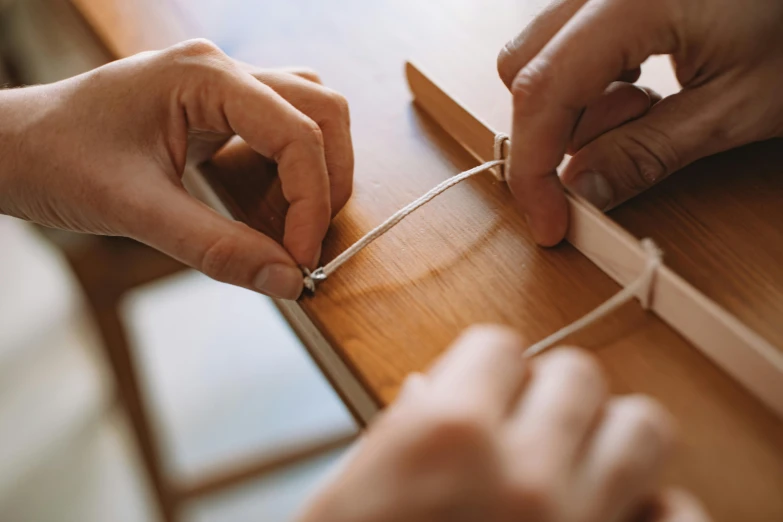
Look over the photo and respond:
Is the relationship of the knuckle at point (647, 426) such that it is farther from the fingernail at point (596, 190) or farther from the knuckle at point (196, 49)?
the knuckle at point (196, 49)

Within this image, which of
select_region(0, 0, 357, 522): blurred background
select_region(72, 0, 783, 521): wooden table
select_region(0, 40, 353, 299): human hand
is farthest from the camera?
select_region(0, 0, 357, 522): blurred background

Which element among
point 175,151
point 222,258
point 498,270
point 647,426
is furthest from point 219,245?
point 647,426

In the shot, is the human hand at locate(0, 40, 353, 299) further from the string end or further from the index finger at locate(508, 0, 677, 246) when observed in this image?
the index finger at locate(508, 0, 677, 246)

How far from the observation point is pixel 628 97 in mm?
545

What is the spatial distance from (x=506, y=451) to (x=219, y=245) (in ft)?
0.92

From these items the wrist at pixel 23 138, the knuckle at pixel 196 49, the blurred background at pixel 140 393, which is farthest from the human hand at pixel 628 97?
the blurred background at pixel 140 393

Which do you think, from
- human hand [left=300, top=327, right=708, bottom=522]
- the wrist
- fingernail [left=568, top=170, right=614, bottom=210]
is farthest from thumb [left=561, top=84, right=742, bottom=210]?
the wrist

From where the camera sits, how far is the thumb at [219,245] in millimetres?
497

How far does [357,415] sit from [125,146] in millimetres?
291

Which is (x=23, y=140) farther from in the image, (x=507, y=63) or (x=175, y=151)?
(x=507, y=63)

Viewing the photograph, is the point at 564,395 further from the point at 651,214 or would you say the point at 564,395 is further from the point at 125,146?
the point at 125,146

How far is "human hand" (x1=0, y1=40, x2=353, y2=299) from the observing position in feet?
1.66

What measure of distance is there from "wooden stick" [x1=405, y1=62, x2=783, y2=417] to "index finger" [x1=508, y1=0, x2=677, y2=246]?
23mm

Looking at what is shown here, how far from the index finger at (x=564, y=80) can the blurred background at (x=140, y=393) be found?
2.93ft
